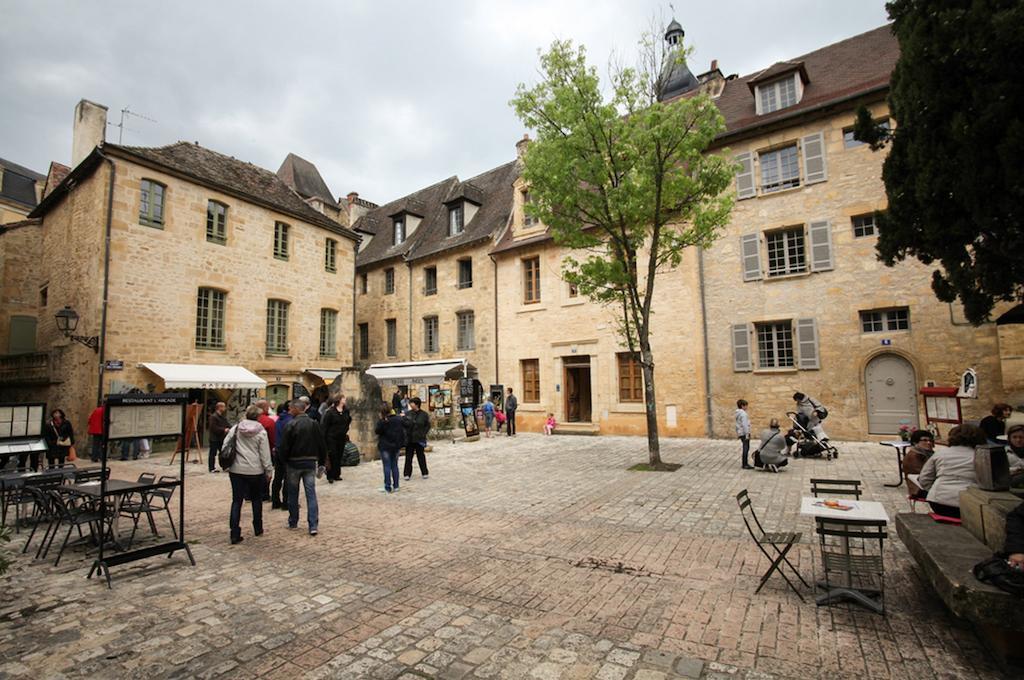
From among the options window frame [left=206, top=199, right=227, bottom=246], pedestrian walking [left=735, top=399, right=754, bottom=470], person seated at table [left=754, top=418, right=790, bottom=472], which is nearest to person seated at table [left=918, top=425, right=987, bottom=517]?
person seated at table [left=754, top=418, right=790, bottom=472]

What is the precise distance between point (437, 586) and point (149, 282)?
1582 centimetres

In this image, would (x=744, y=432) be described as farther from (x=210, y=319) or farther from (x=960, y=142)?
(x=210, y=319)

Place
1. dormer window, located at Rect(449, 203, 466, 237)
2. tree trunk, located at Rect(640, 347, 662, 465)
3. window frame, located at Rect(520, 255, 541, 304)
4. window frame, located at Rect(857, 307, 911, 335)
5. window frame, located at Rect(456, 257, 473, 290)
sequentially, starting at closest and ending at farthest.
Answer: tree trunk, located at Rect(640, 347, 662, 465) → window frame, located at Rect(857, 307, 911, 335) → window frame, located at Rect(520, 255, 541, 304) → window frame, located at Rect(456, 257, 473, 290) → dormer window, located at Rect(449, 203, 466, 237)

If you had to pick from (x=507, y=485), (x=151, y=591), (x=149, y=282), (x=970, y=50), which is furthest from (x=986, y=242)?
(x=149, y=282)

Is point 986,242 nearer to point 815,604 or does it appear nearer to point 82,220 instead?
point 815,604

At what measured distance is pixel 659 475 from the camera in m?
A: 9.92

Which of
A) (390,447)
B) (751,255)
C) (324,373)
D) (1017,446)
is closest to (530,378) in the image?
(324,373)

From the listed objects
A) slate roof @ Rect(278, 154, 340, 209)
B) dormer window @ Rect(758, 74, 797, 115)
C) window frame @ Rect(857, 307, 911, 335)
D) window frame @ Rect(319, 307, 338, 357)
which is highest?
slate roof @ Rect(278, 154, 340, 209)

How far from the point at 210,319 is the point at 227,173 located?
5852mm

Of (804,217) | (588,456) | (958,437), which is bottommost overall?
(588,456)

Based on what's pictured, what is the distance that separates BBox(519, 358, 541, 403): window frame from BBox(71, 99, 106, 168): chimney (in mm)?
17070

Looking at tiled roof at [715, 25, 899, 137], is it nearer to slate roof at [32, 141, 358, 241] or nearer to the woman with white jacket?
the woman with white jacket

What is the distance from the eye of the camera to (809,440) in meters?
11.6

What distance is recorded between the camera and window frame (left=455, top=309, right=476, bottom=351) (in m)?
22.3
